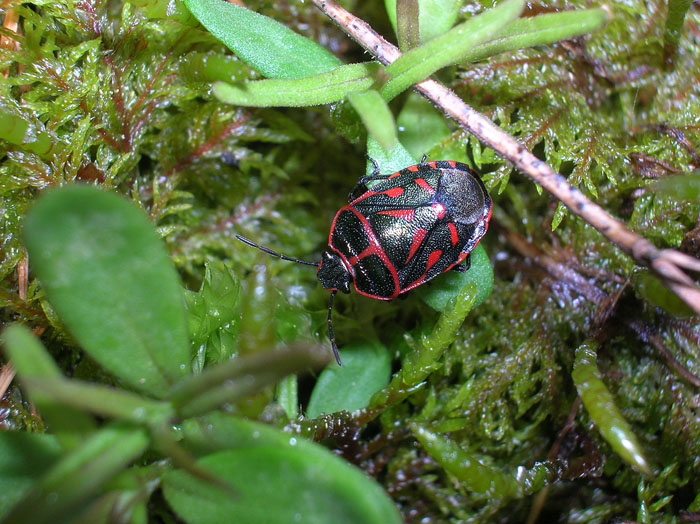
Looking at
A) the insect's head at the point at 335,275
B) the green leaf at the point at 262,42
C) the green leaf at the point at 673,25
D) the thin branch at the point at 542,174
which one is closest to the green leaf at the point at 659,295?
the thin branch at the point at 542,174

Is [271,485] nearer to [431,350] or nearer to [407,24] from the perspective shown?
[431,350]

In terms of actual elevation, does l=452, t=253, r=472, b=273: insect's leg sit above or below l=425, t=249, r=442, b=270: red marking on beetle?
below

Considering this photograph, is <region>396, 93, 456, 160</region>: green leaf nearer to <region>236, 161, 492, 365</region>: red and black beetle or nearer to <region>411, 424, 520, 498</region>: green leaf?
<region>236, 161, 492, 365</region>: red and black beetle

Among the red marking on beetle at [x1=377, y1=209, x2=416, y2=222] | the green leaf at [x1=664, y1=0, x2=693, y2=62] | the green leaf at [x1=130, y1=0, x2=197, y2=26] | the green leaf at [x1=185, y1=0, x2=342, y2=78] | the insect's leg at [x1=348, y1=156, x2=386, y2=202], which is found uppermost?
the green leaf at [x1=130, y1=0, x2=197, y2=26]

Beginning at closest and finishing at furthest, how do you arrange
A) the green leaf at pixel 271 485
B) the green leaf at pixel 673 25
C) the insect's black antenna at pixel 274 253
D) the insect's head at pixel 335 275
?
the green leaf at pixel 271 485 → the green leaf at pixel 673 25 → the insect's head at pixel 335 275 → the insect's black antenna at pixel 274 253

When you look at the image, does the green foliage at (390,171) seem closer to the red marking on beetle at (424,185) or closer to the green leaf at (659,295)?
the green leaf at (659,295)

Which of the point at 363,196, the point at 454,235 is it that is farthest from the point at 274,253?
the point at 454,235

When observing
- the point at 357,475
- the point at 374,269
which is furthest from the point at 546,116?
the point at 357,475

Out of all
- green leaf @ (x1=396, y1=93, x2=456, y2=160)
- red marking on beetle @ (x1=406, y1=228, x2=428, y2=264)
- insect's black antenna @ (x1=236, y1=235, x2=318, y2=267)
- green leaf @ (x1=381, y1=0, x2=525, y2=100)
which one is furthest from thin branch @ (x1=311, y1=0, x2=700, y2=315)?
insect's black antenna @ (x1=236, y1=235, x2=318, y2=267)

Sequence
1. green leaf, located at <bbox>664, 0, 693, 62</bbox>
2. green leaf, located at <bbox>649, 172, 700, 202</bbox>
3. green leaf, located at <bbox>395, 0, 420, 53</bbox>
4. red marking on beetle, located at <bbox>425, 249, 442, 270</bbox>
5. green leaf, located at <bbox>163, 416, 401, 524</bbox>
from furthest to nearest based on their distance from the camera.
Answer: red marking on beetle, located at <bbox>425, 249, 442, 270</bbox>, green leaf, located at <bbox>664, 0, 693, 62</bbox>, green leaf, located at <bbox>395, 0, 420, 53</bbox>, green leaf, located at <bbox>649, 172, 700, 202</bbox>, green leaf, located at <bbox>163, 416, 401, 524</bbox>
